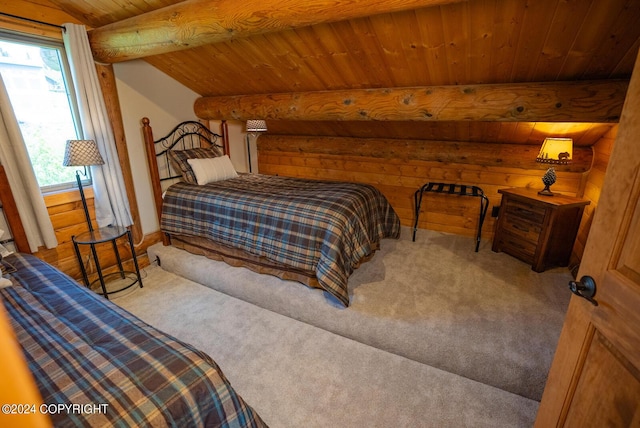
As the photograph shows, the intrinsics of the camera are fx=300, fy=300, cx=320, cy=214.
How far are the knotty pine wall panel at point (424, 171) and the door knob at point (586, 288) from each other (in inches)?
95.2

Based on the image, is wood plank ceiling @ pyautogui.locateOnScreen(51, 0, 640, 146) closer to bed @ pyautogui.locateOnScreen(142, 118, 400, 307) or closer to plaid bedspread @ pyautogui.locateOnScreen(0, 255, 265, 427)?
bed @ pyautogui.locateOnScreen(142, 118, 400, 307)

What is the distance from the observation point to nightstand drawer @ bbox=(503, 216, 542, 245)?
2577 mm

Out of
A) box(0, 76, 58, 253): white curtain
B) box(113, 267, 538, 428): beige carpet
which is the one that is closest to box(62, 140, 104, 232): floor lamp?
box(0, 76, 58, 253): white curtain

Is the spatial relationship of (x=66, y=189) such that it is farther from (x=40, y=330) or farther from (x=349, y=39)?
(x=349, y=39)

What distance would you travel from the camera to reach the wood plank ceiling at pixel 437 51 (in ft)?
5.44

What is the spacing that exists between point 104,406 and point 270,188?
7.30ft

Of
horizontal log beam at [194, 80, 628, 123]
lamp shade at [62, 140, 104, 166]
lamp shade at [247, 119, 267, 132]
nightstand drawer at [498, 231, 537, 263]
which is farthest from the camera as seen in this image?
lamp shade at [247, 119, 267, 132]

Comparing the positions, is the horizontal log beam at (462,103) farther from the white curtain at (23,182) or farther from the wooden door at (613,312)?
the white curtain at (23,182)

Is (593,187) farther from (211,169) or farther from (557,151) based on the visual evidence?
(211,169)

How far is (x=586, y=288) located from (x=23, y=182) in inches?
130

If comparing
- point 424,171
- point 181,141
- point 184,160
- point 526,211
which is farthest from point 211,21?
point 526,211

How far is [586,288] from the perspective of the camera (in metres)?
0.97

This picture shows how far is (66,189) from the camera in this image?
2598mm

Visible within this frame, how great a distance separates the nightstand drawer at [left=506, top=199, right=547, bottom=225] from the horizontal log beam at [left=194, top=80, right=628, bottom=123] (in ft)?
2.54
